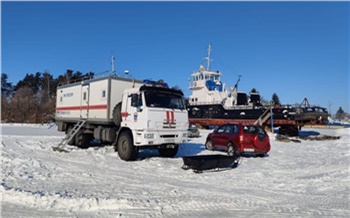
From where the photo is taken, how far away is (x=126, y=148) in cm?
1105

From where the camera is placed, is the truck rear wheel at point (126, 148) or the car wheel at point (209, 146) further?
the car wheel at point (209, 146)

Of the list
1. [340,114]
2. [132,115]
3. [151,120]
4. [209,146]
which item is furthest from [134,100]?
[340,114]

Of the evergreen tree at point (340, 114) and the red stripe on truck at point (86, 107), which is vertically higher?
the evergreen tree at point (340, 114)

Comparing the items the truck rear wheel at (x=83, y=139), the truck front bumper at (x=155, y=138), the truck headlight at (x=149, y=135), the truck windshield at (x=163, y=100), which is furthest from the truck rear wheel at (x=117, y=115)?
the truck rear wheel at (x=83, y=139)

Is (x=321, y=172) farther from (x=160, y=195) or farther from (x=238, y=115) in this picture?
(x=238, y=115)

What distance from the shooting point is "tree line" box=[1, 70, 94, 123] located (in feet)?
157

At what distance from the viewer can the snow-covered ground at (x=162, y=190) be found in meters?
4.99

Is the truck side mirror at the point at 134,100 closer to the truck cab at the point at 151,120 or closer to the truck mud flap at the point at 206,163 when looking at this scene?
the truck cab at the point at 151,120

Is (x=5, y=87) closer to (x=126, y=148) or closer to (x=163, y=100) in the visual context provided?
(x=126, y=148)

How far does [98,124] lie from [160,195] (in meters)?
8.05

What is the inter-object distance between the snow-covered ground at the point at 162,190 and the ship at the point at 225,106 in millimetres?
16343

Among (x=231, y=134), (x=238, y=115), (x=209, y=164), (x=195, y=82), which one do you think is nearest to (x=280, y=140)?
(x=238, y=115)

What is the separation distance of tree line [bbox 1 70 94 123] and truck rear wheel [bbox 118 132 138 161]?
27209mm

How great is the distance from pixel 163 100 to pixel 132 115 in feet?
4.30
